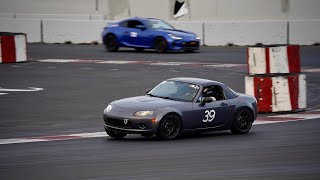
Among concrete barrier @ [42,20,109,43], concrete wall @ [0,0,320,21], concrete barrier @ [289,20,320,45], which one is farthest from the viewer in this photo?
concrete barrier @ [42,20,109,43]

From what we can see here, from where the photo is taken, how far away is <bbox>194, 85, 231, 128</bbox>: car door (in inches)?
628

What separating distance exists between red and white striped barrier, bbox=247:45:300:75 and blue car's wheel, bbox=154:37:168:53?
14.7 meters

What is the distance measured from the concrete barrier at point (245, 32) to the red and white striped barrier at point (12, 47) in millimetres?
9741

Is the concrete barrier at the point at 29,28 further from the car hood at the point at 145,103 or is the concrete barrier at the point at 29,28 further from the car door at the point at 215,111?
the car hood at the point at 145,103

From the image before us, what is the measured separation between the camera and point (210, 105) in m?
16.2

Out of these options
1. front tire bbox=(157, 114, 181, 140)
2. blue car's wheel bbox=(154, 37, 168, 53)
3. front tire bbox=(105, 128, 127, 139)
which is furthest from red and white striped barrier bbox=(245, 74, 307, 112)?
blue car's wheel bbox=(154, 37, 168, 53)

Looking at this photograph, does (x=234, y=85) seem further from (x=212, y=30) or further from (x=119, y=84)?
(x=212, y=30)

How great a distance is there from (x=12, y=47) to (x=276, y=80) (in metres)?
14.0

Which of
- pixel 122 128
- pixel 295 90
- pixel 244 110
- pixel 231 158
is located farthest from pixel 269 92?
pixel 231 158

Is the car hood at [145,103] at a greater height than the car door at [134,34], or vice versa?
the car door at [134,34]

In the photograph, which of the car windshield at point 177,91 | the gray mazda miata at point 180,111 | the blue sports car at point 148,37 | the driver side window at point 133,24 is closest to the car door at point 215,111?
the gray mazda miata at point 180,111

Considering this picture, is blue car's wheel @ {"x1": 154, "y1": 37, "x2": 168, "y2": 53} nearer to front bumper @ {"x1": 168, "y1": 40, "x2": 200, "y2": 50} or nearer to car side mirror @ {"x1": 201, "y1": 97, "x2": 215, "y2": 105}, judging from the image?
front bumper @ {"x1": 168, "y1": 40, "x2": 200, "y2": 50}

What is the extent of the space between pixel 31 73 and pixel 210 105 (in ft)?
44.7

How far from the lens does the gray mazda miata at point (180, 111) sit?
1512 cm
